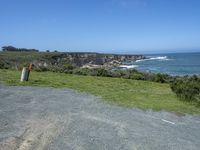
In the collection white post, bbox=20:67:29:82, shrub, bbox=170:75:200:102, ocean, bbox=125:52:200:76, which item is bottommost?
ocean, bbox=125:52:200:76

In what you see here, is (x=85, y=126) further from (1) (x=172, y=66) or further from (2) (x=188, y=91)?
(1) (x=172, y=66)

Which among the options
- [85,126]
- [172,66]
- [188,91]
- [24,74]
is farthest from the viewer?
[172,66]

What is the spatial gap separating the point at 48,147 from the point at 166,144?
2.79m

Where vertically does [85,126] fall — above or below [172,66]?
above

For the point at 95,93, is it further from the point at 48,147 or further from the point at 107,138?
the point at 48,147

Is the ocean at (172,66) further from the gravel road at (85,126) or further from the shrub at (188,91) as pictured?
the gravel road at (85,126)

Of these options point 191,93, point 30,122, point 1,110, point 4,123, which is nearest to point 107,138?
point 30,122

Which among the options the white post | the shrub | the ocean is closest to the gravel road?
the shrub

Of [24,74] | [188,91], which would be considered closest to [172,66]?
[188,91]

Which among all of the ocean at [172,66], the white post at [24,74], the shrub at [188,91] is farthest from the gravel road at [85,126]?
the ocean at [172,66]

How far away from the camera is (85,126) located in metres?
8.24

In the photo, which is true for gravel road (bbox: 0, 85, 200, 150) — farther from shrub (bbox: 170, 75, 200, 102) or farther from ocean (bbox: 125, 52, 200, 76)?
ocean (bbox: 125, 52, 200, 76)

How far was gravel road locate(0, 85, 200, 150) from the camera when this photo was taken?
22.6ft

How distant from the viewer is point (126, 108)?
11.2 metres
